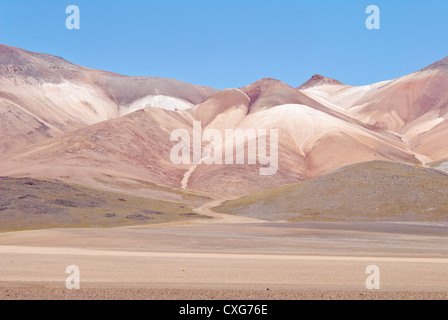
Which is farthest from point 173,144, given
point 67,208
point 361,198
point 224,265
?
point 224,265

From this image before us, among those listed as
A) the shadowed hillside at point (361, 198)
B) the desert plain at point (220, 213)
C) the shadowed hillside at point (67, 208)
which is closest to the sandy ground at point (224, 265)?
the desert plain at point (220, 213)

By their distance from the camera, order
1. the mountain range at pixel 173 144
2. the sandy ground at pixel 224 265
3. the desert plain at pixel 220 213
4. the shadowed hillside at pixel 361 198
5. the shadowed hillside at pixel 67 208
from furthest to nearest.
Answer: the mountain range at pixel 173 144, the shadowed hillside at pixel 361 198, the shadowed hillside at pixel 67 208, the desert plain at pixel 220 213, the sandy ground at pixel 224 265

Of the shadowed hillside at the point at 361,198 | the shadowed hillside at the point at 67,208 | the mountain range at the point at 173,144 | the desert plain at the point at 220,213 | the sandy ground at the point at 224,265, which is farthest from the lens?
the mountain range at the point at 173,144

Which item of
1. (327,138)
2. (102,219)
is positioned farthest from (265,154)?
(102,219)

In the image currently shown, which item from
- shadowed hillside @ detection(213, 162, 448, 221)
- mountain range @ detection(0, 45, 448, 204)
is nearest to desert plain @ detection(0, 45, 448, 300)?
shadowed hillside @ detection(213, 162, 448, 221)

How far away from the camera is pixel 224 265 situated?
30.4 meters

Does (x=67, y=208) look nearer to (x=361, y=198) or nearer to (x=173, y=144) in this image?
(x=361, y=198)

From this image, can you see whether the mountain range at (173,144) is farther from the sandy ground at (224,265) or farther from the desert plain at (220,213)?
the sandy ground at (224,265)

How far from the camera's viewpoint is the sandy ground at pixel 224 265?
72.2 feet

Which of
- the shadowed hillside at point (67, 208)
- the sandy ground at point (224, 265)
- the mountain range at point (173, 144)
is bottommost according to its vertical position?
the sandy ground at point (224, 265)

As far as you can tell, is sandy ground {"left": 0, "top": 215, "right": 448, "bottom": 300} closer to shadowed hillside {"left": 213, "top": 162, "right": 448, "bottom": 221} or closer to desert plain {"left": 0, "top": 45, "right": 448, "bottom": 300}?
desert plain {"left": 0, "top": 45, "right": 448, "bottom": 300}

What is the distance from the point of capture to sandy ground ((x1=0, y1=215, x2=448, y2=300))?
22.0 meters

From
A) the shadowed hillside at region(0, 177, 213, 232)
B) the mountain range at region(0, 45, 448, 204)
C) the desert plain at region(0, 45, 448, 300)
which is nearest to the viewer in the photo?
the desert plain at region(0, 45, 448, 300)

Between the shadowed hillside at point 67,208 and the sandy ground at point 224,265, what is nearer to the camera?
the sandy ground at point 224,265
